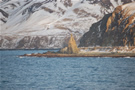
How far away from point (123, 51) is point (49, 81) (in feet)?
275

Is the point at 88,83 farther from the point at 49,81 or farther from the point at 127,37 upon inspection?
the point at 127,37

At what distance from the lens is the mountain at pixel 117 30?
5851 inches

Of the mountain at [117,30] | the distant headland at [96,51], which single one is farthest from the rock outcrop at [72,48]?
the mountain at [117,30]

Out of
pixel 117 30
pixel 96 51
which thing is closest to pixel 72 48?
pixel 96 51

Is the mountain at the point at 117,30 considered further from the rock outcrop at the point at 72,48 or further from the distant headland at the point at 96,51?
the rock outcrop at the point at 72,48

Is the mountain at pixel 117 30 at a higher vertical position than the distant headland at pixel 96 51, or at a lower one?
higher

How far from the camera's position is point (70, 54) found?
507 feet

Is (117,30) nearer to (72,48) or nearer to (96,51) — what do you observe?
(96,51)

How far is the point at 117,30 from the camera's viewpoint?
521 ft

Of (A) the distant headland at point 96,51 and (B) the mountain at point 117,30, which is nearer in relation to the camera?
(A) the distant headland at point 96,51

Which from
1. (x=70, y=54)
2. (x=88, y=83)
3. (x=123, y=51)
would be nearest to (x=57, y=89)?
(x=88, y=83)

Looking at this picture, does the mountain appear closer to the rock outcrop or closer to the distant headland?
the distant headland

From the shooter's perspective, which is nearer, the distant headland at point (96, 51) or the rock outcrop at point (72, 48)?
the distant headland at point (96, 51)

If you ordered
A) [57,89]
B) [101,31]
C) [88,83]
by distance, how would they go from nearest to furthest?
1. [57,89]
2. [88,83]
3. [101,31]
